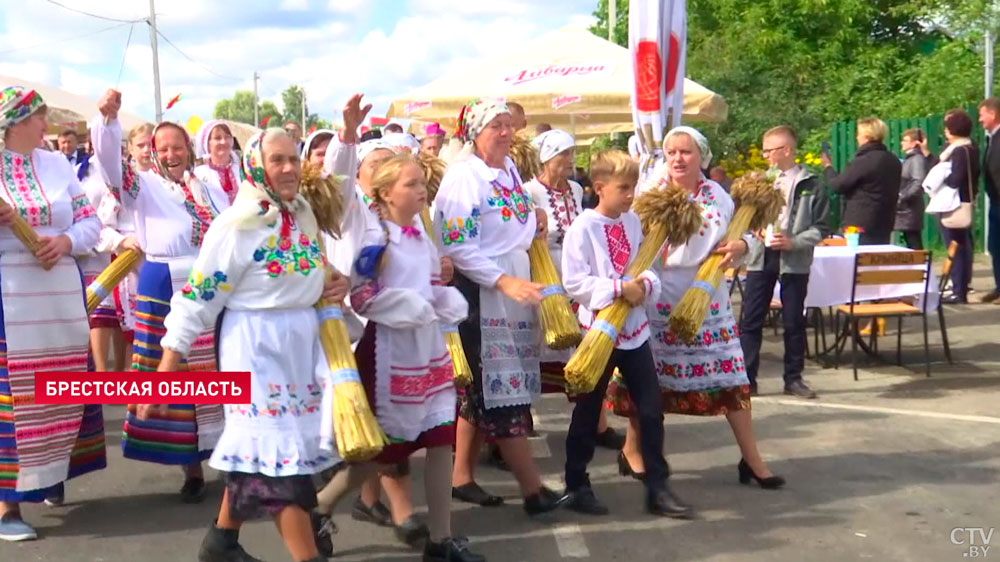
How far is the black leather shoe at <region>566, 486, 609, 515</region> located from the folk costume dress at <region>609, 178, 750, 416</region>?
2.27ft

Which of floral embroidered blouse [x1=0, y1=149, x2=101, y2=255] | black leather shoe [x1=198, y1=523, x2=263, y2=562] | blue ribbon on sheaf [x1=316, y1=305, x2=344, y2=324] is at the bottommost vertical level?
black leather shoe [x1=198, y1=523, x2=263, y2=562]

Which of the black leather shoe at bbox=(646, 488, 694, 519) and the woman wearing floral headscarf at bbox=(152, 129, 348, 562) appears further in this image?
the black leather shoe at bbox=(646, 488, 694, 519)

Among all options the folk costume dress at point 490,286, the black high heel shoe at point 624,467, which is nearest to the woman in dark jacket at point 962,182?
the black high heel shoe at point 624,467

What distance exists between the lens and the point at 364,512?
5.52 metres

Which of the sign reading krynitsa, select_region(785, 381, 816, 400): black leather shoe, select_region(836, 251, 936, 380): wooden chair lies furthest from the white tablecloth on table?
the sign reading krynitsa

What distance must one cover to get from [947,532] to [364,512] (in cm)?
276

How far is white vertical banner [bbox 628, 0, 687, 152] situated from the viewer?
6.97 metres

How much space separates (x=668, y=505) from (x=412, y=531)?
48.8 inches

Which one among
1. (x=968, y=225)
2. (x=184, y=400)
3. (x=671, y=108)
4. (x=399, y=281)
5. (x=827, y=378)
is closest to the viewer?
(x=399, y=281)

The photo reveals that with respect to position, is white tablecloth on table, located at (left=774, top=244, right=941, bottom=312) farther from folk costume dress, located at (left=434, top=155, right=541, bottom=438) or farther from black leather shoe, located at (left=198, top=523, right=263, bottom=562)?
black leather shoe, located at (left=198, top=523, right=263, bottom=562)

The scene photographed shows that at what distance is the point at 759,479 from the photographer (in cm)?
586

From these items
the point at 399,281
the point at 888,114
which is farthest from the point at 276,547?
the point at 888,114

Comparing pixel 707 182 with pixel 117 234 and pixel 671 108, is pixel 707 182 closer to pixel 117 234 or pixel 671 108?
pixel 671 108

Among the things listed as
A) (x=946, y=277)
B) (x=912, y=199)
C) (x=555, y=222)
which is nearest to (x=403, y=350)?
(x=555, y=222)
